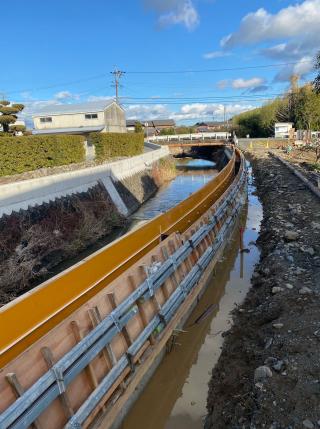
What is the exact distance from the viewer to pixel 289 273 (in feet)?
27.2

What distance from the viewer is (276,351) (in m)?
5.58

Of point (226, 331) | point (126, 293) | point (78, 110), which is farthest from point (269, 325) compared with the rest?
point (78, 110)

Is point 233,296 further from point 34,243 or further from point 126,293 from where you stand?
point 34,243

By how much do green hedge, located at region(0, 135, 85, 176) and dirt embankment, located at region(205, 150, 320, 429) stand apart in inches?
571

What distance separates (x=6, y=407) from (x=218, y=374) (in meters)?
3.60

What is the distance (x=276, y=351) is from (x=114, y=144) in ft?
83.5

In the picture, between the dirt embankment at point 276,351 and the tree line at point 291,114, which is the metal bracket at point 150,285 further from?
the tree line at point 291,114

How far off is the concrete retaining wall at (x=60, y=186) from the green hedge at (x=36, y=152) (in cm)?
376

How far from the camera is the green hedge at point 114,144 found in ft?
89.7

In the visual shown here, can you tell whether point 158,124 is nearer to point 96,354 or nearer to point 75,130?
point 75,130

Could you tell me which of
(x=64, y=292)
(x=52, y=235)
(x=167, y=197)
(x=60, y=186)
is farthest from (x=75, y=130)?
(x=64, y=292)

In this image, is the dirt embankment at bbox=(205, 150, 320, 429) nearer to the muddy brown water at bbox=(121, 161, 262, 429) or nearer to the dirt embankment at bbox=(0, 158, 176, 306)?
the muddy brown water at bbox=(121, 161, 262, 429)

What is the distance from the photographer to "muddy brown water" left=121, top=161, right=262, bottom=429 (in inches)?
206

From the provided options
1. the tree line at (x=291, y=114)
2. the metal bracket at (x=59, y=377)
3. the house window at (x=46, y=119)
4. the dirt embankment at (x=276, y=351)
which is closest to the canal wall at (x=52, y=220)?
the dirt embankment at (x=276, y=351)
